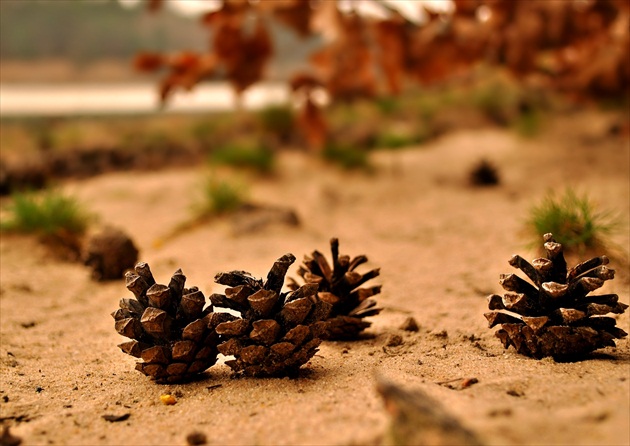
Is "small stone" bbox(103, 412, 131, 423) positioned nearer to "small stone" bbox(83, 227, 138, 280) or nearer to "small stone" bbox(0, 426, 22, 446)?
"small stone" bbox(0, 426, 22, 446)

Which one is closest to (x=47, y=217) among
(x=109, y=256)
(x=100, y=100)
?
(x=109, y=256)

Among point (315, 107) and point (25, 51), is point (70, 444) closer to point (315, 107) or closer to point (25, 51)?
point (315, 107)

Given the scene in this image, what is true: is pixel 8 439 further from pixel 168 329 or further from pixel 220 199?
pixel 220 199

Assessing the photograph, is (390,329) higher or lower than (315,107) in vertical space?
lower

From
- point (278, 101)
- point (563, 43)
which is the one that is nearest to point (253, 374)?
point (563, 43)

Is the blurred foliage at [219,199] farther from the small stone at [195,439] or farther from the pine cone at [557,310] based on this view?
the small stone at [195,439]
